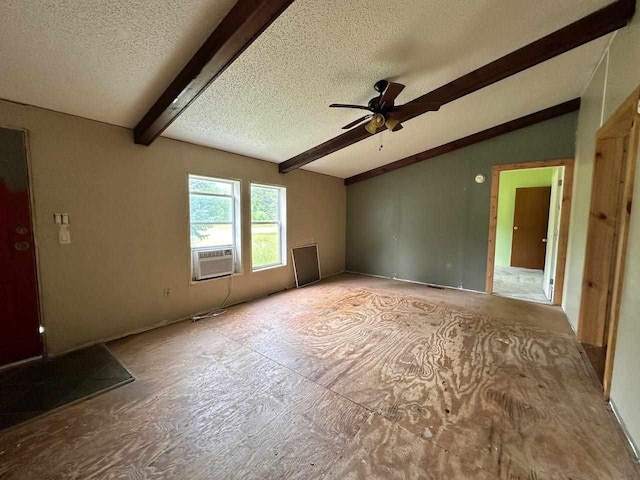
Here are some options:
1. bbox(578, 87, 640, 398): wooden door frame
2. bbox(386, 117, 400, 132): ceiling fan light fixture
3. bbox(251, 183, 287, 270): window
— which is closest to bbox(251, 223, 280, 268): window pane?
bbox(251, 183, 287, 270): window

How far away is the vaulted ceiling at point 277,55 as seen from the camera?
1.71m

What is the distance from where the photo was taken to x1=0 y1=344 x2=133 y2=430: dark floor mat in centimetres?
184

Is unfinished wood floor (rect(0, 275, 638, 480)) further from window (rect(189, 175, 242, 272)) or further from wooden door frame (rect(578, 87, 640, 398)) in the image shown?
window (rect(189, 175, 242, 272))

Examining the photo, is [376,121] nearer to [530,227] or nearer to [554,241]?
[554,241]

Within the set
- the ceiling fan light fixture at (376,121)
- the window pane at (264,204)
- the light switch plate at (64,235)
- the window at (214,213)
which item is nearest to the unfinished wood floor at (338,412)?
the light switch plate at (64,235)

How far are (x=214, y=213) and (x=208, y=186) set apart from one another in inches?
15.3

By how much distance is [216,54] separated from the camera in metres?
1.90

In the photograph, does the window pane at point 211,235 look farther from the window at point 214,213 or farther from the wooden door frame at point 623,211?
the wooden door frame at point 623,211

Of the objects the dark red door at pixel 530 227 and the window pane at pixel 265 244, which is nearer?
the window pane at pixel 265 244

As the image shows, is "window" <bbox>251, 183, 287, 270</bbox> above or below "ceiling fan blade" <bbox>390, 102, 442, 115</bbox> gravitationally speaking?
below

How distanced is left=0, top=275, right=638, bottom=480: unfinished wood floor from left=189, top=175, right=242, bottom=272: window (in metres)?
1.31

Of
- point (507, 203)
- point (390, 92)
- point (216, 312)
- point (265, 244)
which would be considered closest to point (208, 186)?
point (265, 244)

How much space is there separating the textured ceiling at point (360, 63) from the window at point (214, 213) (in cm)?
59

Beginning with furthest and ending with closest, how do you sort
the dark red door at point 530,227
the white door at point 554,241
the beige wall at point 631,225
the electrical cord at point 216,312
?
the dark red door at point 530,227 < the white door at point 554,241 < the electrical cord at point 216,312 < the beige wall at point 631,225
